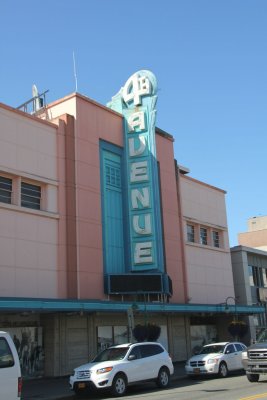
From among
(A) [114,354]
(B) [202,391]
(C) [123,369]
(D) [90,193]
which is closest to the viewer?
(B) [202,391]

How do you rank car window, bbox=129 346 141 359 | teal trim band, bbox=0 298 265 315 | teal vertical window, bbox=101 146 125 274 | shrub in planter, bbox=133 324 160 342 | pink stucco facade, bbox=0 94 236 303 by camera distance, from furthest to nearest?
teal vertical window, bbox=101 146 125 274
shrub in planter, bbox=133 324 160 342
pink stucco facade, bbox=0 94 236 303
teal trim band, bbox=0 298 265 315
car window, bbox=129 346 141 359

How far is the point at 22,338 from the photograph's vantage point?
24.2 metres

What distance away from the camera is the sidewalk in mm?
18422

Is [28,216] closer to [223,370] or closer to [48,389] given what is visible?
[48,389]

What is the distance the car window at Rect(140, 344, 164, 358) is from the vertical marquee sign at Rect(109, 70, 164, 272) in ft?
29.0

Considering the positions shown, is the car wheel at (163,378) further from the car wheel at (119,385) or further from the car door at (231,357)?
the car door at (231,357)

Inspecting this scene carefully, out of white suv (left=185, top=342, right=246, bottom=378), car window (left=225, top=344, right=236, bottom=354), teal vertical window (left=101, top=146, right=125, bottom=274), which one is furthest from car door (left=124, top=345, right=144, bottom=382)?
teal vertical window (left=101, top=146, right=125, bottom=274)

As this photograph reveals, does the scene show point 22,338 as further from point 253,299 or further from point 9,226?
point 253,299

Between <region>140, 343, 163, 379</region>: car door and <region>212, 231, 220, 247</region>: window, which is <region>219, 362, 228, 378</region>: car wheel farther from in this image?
<region>212, 231, 220, 247</region>: window

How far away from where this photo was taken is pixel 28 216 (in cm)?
2480

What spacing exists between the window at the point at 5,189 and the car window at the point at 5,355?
541 inches

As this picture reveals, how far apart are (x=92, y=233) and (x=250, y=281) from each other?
795 inches

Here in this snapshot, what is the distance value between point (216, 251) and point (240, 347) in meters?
14.7

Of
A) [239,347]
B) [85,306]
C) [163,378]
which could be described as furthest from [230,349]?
[85,306]
